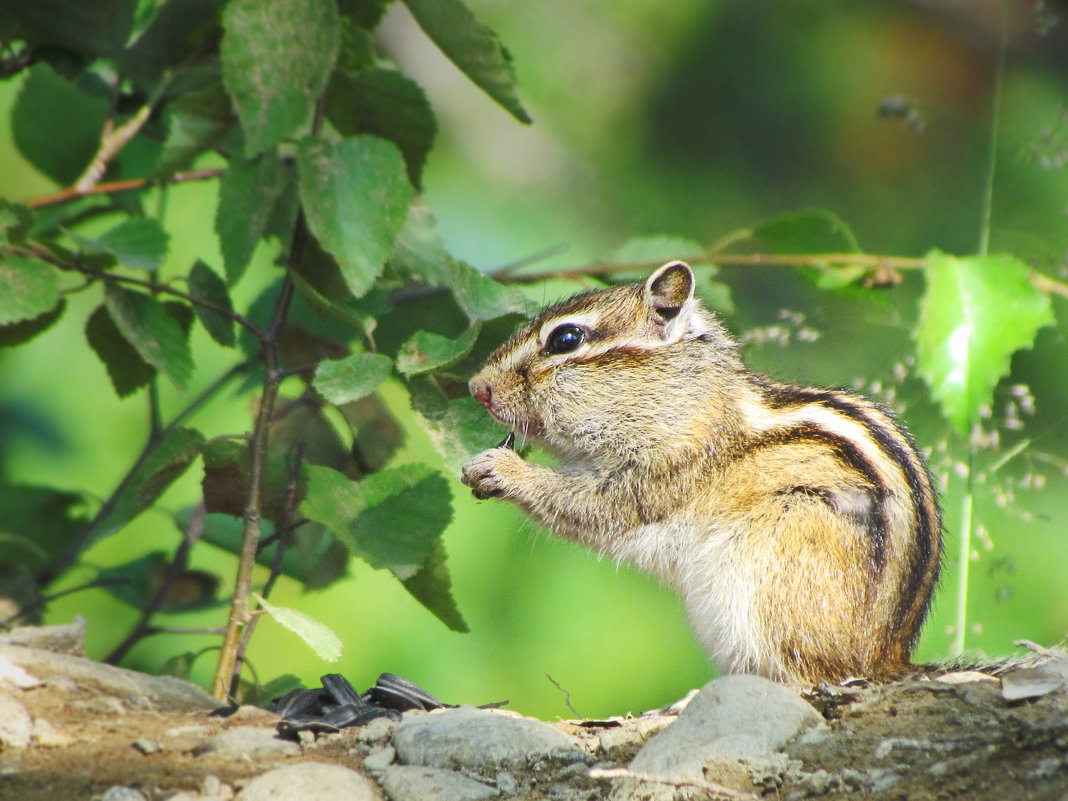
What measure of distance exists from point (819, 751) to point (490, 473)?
82 cm

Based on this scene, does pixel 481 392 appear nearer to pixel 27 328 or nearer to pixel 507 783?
pixel 507 783

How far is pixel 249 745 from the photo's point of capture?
1.45 m

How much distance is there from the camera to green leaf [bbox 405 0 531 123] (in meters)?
1.86

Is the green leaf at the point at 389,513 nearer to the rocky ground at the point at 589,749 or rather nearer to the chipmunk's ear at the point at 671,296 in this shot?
the rocky ground at the point at 589,749

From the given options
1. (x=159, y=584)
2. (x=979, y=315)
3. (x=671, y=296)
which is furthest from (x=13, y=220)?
(x=979, y=315)

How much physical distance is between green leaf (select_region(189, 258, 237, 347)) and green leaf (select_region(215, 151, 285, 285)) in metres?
0.22

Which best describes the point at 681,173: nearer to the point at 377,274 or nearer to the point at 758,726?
the point at 377,274

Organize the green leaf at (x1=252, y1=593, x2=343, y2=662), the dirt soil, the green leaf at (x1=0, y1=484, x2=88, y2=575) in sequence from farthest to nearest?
the green leaf at (x1=0, y1=484, x2=88, y2=575) < the green leaf at (x1=252, y1=593, x2=343, y2=662) < the dirt soil

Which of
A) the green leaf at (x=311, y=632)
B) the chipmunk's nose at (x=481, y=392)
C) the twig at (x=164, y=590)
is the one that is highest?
the chipmunk's nose at (x=481, y=392)

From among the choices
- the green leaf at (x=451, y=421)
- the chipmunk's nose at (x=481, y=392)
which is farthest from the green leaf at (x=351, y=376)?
the chipmunk's nose at (x=481, y=392)

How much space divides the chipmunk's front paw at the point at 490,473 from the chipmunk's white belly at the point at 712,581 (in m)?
0.24

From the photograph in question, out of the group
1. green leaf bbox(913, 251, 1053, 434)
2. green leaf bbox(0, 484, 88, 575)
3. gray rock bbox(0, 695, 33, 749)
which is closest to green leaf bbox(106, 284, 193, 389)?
gray rock bbox(0, 695, 33, 749)

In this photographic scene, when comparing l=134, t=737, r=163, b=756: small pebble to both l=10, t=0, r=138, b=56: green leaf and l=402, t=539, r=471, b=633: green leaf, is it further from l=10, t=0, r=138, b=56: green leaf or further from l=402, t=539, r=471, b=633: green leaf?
l=10, t=0, r=138, b=56: green leaf

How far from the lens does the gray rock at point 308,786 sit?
125 centimetres
